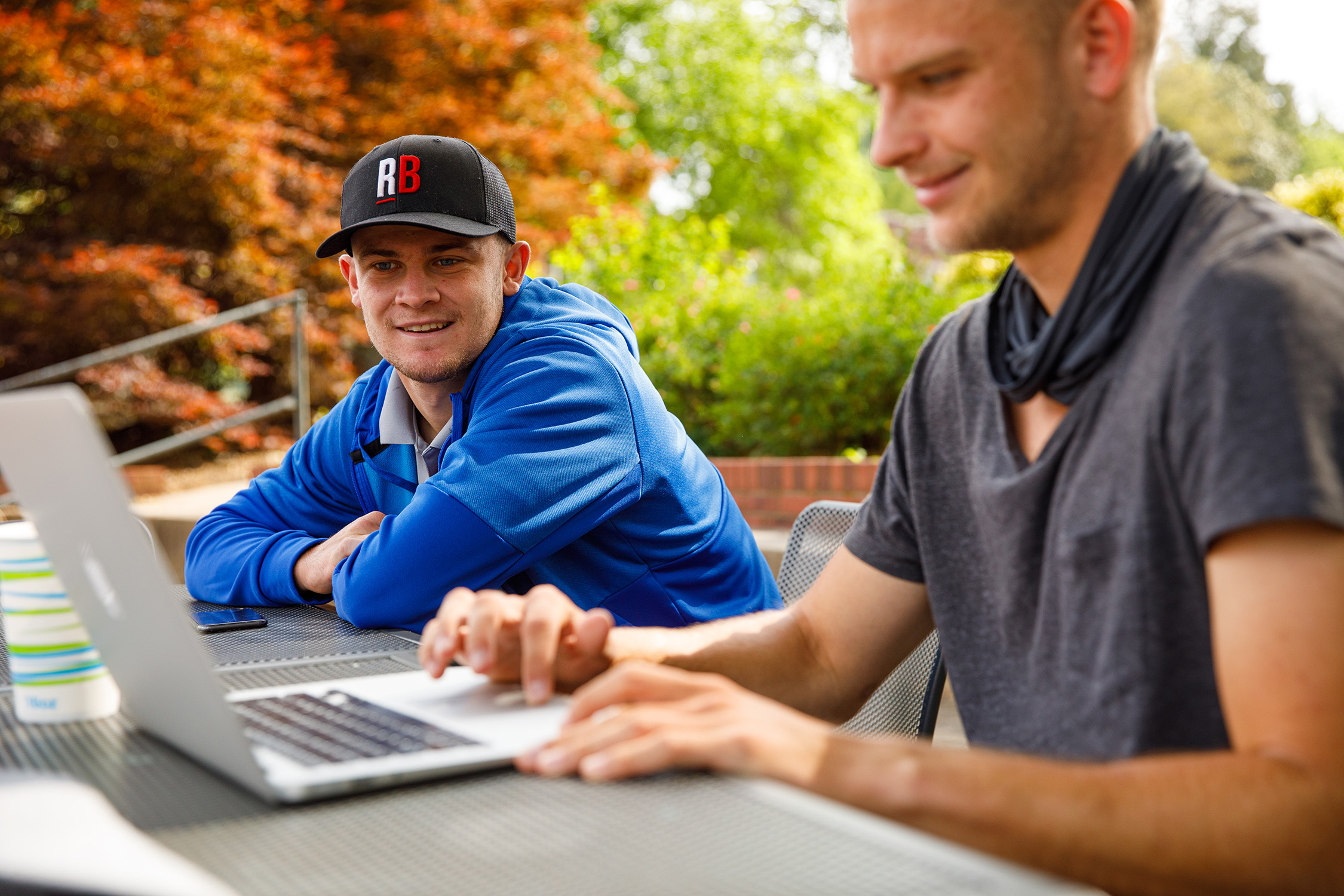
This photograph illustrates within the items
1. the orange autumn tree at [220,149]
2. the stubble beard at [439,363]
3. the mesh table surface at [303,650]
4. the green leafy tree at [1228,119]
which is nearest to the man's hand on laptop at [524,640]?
the mesh table surface at [303,650]

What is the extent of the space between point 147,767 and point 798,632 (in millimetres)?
844

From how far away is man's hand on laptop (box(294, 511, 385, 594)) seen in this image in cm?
222

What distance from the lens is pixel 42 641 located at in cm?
126

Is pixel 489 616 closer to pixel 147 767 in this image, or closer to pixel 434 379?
pixel 147 767

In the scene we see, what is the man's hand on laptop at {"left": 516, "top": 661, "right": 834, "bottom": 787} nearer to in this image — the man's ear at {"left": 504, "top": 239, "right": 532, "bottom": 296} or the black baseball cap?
the black baseball cap

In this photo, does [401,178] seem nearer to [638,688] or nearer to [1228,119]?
[638,688]

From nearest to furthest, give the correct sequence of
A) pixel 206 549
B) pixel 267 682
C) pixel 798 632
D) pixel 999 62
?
pixel 999 62, pixel 267 682, pixel 798 632, pixel 206 549

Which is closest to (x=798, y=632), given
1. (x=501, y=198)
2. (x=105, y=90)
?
(x=501, y=198)

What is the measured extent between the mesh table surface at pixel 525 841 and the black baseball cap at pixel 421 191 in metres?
1.55

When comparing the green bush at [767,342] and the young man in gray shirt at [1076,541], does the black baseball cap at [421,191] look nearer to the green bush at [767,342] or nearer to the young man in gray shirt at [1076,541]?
the young man in gray shirt at [1076,541]

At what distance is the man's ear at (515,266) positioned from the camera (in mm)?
2676

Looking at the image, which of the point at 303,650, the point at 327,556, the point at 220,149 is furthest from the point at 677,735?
the point at 220,149

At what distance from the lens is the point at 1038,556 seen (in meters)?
1.27

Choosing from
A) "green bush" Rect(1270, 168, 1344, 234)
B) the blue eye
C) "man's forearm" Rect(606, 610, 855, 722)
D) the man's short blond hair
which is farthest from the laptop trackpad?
"green bush" Rect(1270, 168, 1344, 234)
